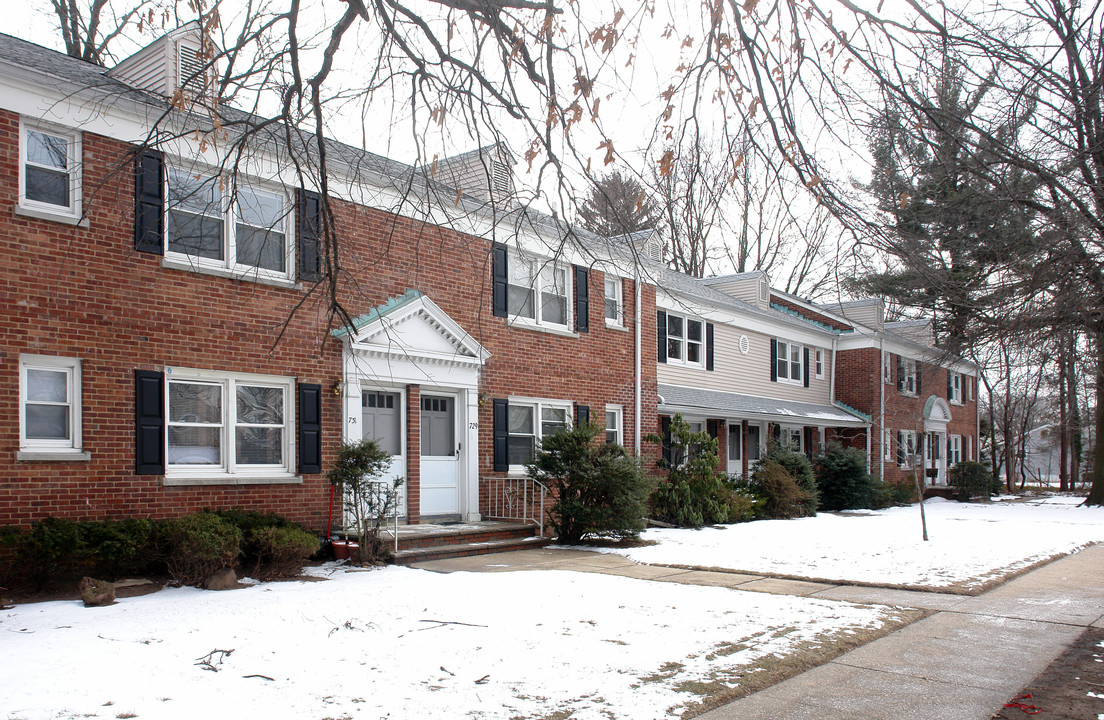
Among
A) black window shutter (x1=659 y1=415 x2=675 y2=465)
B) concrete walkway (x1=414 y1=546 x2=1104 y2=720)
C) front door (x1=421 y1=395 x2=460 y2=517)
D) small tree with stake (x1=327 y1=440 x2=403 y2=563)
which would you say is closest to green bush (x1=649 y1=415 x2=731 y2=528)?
black window shutter (x1=659 y1=415 x2=675 y2=465)

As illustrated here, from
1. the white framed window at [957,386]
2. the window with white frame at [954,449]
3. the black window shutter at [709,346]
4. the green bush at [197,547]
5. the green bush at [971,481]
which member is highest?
the black window shutter at [709,346]

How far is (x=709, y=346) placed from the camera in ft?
75.9

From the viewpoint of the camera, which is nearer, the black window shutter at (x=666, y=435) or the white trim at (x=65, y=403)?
the white trim at (x=65, y=403)

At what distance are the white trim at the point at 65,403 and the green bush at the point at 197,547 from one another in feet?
4.44

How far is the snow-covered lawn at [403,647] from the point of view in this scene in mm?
5238

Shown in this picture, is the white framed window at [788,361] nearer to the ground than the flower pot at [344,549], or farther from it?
farther from it

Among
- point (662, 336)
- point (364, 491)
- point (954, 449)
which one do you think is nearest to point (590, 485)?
point (364, 491)

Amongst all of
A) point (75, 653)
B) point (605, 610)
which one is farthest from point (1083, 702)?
point (75, 653)

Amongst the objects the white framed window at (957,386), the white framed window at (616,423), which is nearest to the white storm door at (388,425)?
the white framed window at (616,423)

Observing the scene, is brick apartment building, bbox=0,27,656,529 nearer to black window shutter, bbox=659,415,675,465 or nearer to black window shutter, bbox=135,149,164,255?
black window shutter, bbox=135,149,164,255

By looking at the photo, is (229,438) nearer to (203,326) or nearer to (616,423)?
(203,326)

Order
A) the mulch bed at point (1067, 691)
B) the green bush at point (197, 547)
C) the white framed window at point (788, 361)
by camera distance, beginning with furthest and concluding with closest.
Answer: the white framed window at point (788, 361) → the green bush at point (197, 547) → the mulch bed at point (1067, 691)

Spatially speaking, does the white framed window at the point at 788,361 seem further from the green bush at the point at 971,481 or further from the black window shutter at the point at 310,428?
the black window shutter at the point at 310,428

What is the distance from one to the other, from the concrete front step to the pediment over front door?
2689 mm
